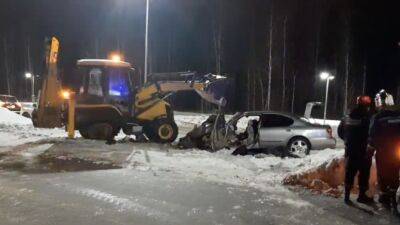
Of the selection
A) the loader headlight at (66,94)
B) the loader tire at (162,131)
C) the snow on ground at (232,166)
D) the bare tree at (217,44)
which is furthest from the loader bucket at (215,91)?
the bare tree at (217,44)

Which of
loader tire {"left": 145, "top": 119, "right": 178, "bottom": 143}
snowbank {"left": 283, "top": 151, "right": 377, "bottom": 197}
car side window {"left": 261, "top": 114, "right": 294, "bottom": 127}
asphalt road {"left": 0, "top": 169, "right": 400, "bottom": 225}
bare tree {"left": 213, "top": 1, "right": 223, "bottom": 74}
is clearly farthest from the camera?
bare tree {"left": 213, "top": 1, "right": 223, "bottom": 74}

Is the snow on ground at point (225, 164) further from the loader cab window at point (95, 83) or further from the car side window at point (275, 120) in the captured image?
Result: the loader cab window at point (95, 83)

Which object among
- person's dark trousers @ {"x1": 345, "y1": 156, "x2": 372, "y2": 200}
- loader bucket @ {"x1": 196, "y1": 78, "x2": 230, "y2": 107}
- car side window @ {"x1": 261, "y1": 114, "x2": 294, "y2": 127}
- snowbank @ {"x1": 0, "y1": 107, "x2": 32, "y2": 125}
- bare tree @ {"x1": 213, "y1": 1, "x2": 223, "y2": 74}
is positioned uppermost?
bare tree @ {"x1": 213, "y1": 1, "x2": 223, "y2": 74}

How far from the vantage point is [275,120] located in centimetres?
1493

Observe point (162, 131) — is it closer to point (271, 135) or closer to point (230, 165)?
point (271, 135)

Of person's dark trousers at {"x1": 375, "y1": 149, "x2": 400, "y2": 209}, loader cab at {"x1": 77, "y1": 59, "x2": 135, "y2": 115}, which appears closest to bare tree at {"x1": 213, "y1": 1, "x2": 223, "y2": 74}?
loader cab at {"x1": 77, "y1": 59, "x2": 135, "y2": 115}

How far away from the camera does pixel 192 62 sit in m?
57.6

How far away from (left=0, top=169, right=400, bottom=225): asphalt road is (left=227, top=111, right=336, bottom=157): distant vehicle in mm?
4431

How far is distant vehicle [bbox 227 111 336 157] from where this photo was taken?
573 inches

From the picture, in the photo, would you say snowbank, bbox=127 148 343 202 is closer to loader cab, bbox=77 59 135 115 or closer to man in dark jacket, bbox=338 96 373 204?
man in dark jacket, bbox=338 96 373 204

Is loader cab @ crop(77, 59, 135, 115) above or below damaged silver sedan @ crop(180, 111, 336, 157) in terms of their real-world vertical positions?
above

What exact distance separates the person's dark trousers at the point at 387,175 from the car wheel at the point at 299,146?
616 centimetres

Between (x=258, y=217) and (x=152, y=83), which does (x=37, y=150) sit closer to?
(x=152, y=83)

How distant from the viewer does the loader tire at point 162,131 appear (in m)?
18.0
